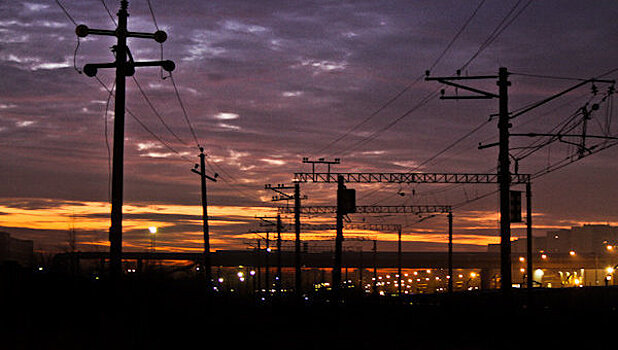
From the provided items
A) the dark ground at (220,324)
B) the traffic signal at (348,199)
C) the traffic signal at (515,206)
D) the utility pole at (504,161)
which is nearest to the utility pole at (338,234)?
the traffic signal at (348,199)

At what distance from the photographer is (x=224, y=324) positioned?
2956 cm

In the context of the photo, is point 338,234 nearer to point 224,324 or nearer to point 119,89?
point 224,324

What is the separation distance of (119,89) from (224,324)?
11.1 meters

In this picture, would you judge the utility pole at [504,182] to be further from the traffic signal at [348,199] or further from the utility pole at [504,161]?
the traffic signal at [348,199]

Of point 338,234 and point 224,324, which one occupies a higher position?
point 338,234

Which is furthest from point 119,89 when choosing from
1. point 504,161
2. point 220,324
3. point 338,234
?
point 338,234

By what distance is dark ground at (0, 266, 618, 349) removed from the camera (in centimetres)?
1723

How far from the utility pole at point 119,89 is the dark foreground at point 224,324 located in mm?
1361

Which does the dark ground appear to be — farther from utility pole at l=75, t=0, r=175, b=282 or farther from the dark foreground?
utility pole at l=75, t=0, r=175, b=282

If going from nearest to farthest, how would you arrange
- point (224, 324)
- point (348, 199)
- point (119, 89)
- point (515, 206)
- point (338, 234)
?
point (119, 89)
point (224, 324)
point (515, 206)
point (348, 199)
point (338, 234)

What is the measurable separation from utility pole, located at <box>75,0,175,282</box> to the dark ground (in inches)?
53.6

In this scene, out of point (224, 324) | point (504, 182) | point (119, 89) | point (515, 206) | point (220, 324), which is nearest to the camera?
point (119, 89)

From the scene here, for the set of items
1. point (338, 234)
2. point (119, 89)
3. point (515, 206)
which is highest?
point (119, 89)

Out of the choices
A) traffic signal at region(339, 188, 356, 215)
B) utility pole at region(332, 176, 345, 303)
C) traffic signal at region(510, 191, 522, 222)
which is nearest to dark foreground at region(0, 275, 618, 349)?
traffic signal at region(510, 191, 522, 222)
